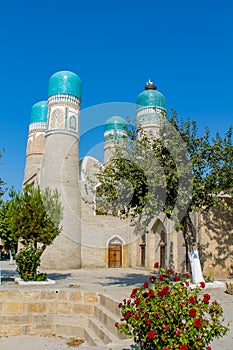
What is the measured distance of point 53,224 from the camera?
12141 millimetres

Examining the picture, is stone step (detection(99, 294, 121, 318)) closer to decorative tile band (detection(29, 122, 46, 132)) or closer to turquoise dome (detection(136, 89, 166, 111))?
turquoise dome (detection(136, 89, 166, 111))

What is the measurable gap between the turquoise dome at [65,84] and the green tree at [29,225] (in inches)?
457

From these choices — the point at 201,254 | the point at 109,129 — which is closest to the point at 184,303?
the point at 201,254

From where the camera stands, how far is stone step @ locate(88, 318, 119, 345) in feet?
20.6

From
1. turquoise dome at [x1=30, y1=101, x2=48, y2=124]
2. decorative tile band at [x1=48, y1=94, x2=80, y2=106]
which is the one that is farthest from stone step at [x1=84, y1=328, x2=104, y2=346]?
turquoise dome at [x1=30, y1=101, x2=48, y2=124]

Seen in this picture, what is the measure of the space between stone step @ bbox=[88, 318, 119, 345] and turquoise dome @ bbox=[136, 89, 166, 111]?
19614 millimetres

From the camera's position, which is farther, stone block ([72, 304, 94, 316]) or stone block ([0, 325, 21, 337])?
stone block ([72, 304, 94, 316])

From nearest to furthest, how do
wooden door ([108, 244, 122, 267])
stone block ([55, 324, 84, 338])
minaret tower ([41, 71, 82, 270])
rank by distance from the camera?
1. stone block ([55, 324, 84, 338])
2. minaret tower ([41, 71, 82, 270])
3. wooden door ([108, 244, 122, 267])

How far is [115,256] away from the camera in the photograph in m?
23.2

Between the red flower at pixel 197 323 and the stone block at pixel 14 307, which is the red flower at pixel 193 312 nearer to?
the red flower at pixel 197 323

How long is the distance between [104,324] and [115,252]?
52.5 feet

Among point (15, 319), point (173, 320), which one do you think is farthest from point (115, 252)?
point (173, 320)

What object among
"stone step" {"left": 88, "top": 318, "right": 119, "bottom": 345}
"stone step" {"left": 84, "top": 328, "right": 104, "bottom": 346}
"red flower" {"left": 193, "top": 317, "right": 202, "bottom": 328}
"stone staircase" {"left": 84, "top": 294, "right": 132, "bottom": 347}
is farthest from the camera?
"stone step" {"left": 84, "top": 328, "right": 104, "bottom": 346}

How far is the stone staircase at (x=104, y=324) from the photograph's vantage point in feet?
21.2
